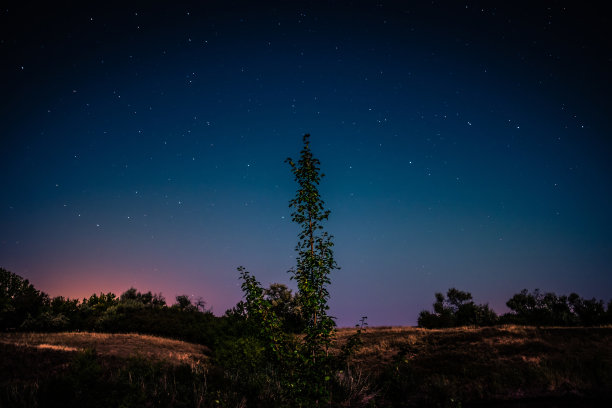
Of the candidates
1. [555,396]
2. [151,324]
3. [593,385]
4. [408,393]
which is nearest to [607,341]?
[593,385]

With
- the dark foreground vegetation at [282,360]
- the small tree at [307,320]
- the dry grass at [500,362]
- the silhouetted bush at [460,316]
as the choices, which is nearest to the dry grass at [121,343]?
the dark foreground vegetation at [282,360]

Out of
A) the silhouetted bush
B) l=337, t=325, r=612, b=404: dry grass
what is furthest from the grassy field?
the silhouetted bush

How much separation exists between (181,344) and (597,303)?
56.5 metres

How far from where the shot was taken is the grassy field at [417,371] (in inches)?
417

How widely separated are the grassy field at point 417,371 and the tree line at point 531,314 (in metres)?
21.1

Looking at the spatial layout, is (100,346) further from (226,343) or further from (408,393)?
(408,393)

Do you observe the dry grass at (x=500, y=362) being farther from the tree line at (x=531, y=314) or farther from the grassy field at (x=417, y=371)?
the tree line at (x=531, y=314)

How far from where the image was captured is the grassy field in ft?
34.7

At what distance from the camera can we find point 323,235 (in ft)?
22.8

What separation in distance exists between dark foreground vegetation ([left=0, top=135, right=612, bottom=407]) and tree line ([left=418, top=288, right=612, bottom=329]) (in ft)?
10.7

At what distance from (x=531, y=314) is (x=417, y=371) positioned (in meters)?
39.9

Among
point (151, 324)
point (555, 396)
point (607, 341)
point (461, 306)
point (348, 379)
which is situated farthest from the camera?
point (461, 306)

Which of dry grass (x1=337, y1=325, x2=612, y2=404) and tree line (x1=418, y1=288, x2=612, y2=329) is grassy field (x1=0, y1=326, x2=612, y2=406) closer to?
dry grass (x1=337, y1=325, x2=612, y2=404)

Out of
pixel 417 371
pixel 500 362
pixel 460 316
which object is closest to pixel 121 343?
pixel 417 371
